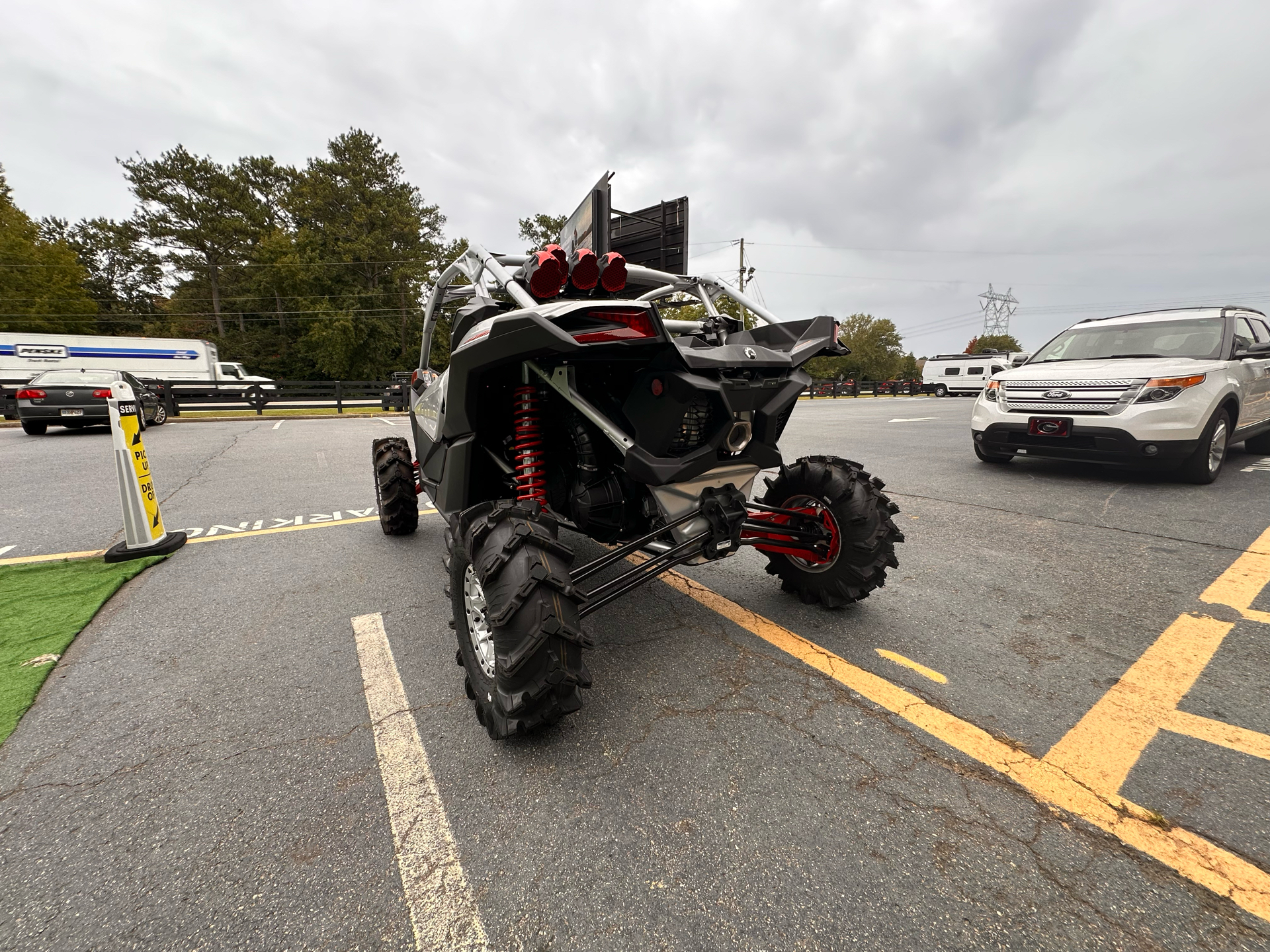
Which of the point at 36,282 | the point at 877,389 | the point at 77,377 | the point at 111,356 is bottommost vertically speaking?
the point at 877,389

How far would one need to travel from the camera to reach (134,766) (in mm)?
1889

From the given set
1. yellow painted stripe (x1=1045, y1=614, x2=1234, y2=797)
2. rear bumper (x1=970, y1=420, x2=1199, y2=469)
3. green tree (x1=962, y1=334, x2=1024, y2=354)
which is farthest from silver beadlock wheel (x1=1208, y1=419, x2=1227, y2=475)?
green tree (x1=962, y1=334, x2=1024, y2=354)

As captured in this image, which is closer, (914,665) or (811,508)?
(914,665)

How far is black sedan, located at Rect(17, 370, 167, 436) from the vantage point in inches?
458

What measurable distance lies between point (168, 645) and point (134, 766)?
44.7 inches

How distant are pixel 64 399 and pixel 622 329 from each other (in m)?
16.1

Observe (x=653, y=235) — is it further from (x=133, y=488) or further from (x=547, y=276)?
(x=133, y=488)

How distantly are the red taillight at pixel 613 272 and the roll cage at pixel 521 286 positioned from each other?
0.27m

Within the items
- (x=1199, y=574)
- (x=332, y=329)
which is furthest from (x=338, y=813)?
(x=332, y=329)

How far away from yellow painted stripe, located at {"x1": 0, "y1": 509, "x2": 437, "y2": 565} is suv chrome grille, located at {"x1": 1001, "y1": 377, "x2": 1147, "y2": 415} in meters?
6.74

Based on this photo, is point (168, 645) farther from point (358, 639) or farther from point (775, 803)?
point (775, 803)

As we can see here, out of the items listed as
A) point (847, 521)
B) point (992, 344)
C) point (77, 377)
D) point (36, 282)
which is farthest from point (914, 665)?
point (992, 344)

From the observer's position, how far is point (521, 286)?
7.90ft

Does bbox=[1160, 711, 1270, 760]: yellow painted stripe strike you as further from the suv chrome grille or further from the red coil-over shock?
the suv chrome grille
